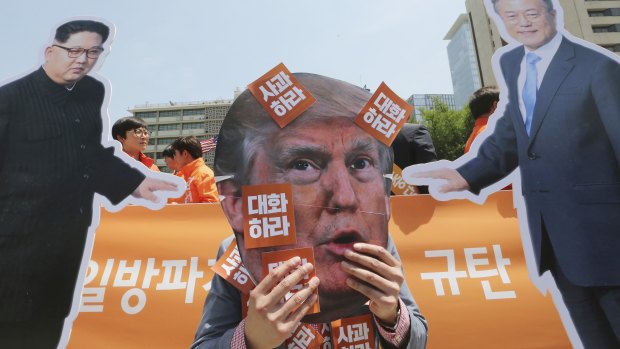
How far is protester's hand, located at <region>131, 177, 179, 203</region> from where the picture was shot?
5.33ft

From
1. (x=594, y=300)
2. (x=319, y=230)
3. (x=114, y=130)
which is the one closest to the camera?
(x=319, y=230)

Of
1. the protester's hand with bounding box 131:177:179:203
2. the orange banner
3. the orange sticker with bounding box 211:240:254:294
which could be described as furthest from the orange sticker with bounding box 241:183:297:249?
the orange banner

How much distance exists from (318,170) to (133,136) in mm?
1505

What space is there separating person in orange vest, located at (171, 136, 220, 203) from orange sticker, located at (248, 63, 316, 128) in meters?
1.02

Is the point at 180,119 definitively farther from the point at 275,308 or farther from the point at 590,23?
the point at 275,308

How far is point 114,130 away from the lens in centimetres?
237

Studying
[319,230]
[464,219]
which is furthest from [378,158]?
[464,219]

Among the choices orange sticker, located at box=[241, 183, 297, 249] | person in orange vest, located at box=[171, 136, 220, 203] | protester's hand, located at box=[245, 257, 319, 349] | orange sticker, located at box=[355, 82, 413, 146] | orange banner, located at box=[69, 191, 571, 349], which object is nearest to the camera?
protester's hand, located at box=[245, 257, 319, 349]

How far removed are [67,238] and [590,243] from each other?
2.06 m

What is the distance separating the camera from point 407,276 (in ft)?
5.68

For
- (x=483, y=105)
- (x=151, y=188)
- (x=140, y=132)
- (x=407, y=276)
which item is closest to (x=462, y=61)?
(x=483, y=105)

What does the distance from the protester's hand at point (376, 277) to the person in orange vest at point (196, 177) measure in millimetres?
1199

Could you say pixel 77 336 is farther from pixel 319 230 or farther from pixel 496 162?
pixel 496 162

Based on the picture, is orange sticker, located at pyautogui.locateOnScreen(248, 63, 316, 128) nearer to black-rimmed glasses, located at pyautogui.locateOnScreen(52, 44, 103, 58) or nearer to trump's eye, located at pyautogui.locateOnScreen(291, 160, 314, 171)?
trump's eye, located at pyautogui.locateOnScreen(291, 160, 314, 171)
